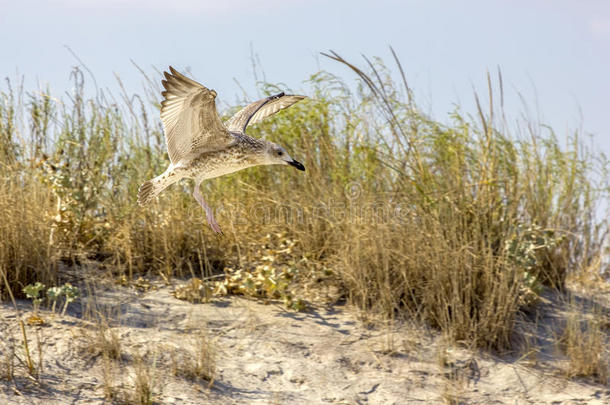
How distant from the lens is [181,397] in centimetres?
429

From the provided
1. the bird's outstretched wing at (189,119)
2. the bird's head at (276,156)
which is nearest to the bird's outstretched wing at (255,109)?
the bird's head at (276,156)

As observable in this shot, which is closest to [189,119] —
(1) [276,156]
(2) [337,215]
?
(1) [276,156]

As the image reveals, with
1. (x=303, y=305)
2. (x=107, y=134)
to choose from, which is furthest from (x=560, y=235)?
(x=107, y=134)

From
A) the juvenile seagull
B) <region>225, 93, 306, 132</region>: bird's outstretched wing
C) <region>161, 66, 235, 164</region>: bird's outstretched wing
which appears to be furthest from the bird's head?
<region>225, 93, 306, 132</region>: bird's outstretched wing

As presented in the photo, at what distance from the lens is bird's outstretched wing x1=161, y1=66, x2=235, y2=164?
297cm

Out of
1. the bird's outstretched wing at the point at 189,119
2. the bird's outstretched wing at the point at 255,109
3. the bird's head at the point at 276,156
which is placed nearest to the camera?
the bird's outstretched wing at the point at 189,119

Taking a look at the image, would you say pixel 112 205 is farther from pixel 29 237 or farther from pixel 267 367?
pixel 267 367

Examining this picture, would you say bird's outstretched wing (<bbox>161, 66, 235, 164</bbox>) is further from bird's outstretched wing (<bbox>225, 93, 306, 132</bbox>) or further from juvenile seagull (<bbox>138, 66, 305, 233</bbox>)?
bird's outstretched wing (<bbox>225, 93, 306, 132</bbox>)

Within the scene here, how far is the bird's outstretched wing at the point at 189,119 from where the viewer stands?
117 inches

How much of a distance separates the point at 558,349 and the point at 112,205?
11.8 ft

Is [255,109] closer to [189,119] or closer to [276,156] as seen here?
[276,156]

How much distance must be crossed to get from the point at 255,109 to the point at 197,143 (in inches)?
24.5

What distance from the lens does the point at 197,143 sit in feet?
10.3

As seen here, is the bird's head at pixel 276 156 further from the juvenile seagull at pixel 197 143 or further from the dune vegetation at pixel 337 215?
the dune vegetation at pixel 337 215
